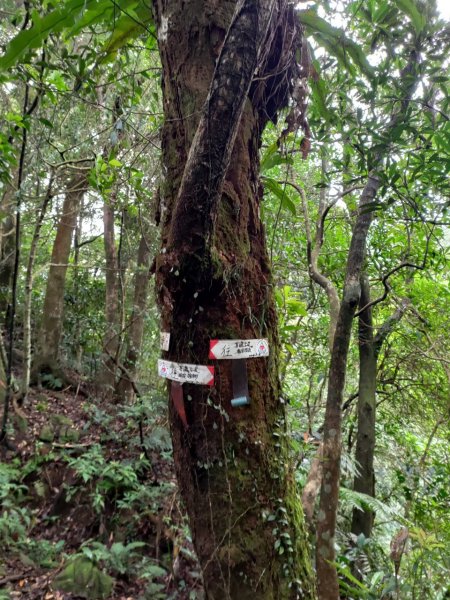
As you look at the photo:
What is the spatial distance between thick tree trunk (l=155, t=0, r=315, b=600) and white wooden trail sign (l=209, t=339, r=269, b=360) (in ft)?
0.11

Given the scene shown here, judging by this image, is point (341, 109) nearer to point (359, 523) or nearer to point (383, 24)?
point (383, 24)

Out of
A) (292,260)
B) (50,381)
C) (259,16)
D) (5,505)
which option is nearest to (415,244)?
(292,260)

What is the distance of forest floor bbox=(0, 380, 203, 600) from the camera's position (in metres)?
3.26

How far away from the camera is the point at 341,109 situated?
244 centimetres

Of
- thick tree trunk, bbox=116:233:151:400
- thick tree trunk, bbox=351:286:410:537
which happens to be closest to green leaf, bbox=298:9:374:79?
thick tree trunk, bbox=351:286:410:537

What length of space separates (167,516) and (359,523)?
1.88 meters

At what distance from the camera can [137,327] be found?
738cm

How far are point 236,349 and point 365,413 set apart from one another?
340cm

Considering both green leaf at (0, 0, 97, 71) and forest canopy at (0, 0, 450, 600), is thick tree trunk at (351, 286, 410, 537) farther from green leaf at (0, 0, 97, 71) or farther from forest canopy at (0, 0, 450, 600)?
green leaf at (0, 0, 97, 71)

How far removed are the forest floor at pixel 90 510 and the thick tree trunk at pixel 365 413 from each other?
6.21 feet

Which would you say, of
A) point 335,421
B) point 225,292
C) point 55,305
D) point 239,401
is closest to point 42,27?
point 225,292

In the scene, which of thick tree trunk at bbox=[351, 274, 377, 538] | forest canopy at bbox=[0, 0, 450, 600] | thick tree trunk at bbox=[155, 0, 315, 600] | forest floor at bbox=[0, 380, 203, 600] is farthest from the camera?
thick tree trunk at bbox=[351, 274, 377, 538]

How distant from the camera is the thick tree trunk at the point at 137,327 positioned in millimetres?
7004

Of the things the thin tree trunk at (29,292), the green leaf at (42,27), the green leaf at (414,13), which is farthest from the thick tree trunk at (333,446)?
the thin tree trunk at (29,292)
